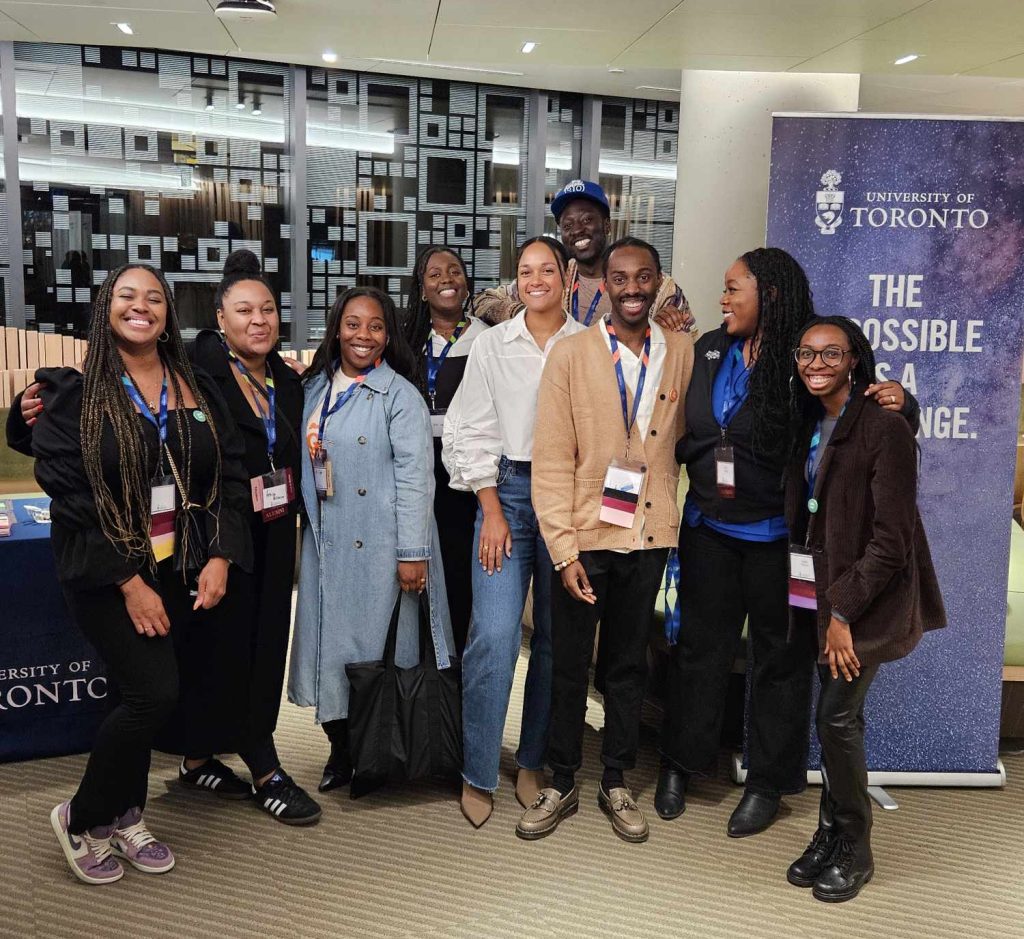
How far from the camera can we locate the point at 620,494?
9.50 ft

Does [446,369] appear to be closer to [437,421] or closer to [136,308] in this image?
[437,421]

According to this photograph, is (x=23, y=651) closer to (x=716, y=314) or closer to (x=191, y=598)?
(x=191, y=598)

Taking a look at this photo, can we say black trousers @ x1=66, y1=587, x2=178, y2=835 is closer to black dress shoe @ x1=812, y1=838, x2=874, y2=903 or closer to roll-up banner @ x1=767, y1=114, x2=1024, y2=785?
black dress shoe @ x1=812, y1=838, x2=874, y2=903

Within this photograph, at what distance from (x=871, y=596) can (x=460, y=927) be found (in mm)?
1368

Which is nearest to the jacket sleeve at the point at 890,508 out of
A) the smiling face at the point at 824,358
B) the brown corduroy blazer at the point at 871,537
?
the brown corduroy blazer at the point at 871,537

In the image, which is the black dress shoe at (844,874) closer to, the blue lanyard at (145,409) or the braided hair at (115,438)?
the braided hair at (115,438)

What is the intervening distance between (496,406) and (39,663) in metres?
1.82

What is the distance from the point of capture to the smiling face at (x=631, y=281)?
2879 mm

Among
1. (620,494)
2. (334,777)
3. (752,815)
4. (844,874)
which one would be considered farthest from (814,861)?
(334,777)

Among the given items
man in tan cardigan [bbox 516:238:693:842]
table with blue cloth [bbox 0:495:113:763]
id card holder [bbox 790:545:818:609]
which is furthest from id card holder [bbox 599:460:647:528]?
table with blue cloth [bbox 0:495:113:763]

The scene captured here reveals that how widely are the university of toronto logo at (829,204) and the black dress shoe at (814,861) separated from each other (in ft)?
6.03

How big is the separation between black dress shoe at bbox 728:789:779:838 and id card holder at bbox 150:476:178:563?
189cm

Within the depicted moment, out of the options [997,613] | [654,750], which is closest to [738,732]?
[654,750]

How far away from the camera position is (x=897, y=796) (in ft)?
11.3
